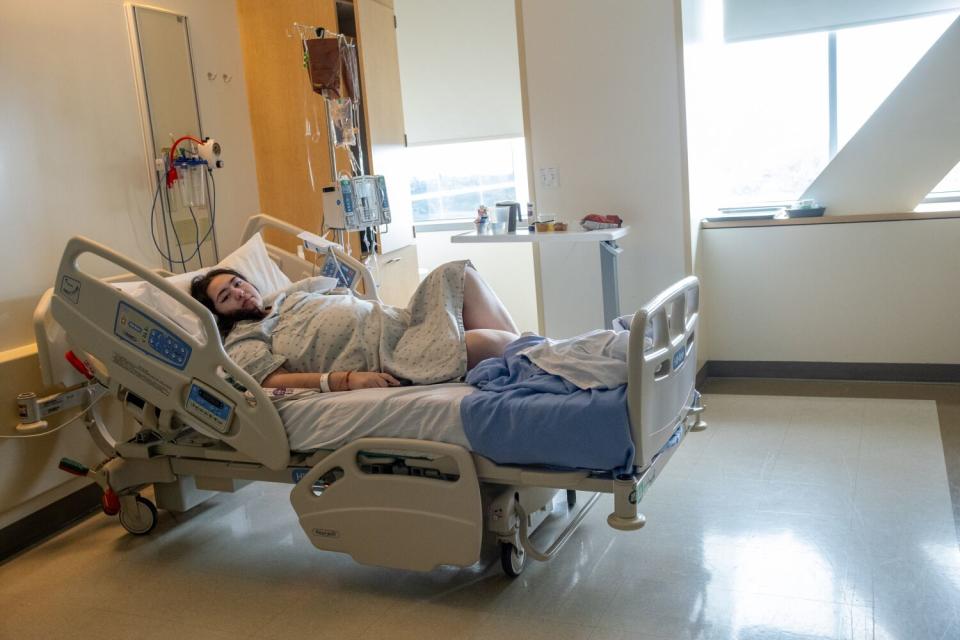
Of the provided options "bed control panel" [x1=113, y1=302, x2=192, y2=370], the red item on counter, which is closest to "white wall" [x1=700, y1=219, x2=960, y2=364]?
the red item on counter

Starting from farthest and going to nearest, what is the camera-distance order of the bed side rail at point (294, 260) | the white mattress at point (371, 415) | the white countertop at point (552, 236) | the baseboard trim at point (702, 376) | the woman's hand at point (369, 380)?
1. the baseboard trim at point (702, 376)
2. the white countertop at point (552, 236)
3. the bed side rail at point (294, 260)
4. the woman's hand at point (369, 380)
5. the white mattress at point (371, 415)

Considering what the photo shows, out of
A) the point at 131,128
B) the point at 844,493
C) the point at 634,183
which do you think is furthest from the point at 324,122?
the point at 844,493

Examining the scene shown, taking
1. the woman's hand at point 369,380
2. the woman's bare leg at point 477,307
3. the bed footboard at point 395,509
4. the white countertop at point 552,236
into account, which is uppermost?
the white countertop at point 552,236

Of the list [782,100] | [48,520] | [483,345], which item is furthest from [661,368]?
[782,100]

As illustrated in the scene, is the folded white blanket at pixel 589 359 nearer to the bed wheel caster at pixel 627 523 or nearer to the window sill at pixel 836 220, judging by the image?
the bed wheel caster at pixel 627 523

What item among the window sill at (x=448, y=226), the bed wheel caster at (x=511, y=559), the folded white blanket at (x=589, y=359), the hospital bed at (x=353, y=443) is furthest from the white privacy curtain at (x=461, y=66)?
the bed wheel caster at (x=511, y=559)

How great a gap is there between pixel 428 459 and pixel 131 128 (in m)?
2.07

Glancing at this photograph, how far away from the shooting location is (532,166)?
4105 millimetres

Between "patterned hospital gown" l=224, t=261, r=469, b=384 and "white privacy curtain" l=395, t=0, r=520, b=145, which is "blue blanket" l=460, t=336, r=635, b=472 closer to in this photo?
"patterned hospital gown" l=224, t=261, r=469, b=384

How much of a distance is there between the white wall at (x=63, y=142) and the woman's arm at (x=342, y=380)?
113 cm

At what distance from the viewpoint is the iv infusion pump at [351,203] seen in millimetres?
3570

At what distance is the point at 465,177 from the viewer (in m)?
6.37

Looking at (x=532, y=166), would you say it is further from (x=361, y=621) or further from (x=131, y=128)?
(x=361, y=621)

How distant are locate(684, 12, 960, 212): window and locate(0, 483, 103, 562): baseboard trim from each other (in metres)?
2.80
